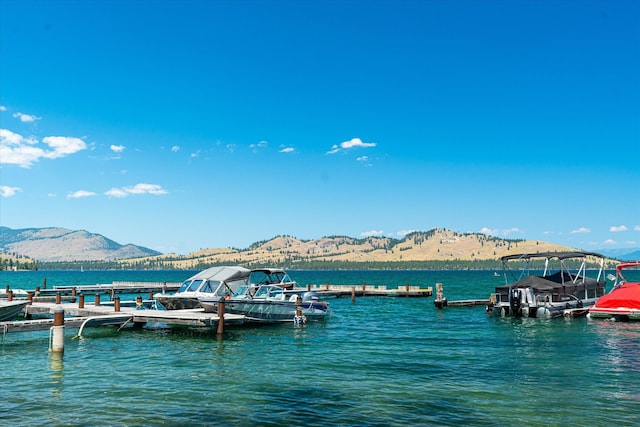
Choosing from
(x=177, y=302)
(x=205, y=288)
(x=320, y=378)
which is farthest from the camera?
(x=205, y=288)

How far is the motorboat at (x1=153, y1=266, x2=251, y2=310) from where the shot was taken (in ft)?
134

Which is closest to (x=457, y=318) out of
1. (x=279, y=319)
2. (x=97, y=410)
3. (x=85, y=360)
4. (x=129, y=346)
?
(x=279, y=319)

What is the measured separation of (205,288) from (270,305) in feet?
18.1

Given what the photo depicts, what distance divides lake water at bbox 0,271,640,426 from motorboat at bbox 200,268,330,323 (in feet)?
8.12

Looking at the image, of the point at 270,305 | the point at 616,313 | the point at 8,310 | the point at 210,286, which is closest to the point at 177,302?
the point at 210,286

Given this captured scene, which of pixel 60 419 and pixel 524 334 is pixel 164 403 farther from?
pixel 524 334

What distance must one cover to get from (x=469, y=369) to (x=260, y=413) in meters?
11.6

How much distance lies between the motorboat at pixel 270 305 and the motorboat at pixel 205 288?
894 mm

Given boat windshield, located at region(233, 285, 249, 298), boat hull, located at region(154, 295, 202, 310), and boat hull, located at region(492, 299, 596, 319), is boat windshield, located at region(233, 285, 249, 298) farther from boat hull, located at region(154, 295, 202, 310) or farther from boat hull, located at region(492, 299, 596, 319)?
boat hull, located at region(492, 299, 596, 319)

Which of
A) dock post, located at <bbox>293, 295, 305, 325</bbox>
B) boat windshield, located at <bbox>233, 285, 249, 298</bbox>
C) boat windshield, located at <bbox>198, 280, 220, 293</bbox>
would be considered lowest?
dock post, located at <bbox>293, 295, 305, 325</bbox>

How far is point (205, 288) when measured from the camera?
137 ft

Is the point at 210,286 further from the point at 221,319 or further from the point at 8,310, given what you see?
the point at 8,310

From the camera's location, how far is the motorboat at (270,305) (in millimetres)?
39406

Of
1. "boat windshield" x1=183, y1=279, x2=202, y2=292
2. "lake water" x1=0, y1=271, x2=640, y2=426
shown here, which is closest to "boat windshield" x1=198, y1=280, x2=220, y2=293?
"boat windshield" x1=183, y1=279, x2=202, y2=292
